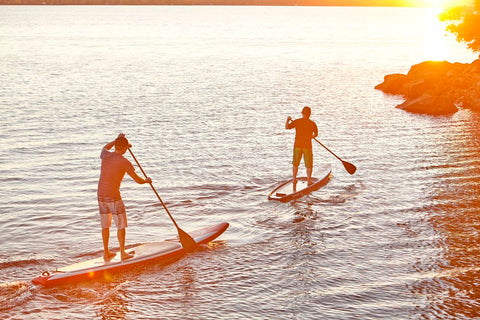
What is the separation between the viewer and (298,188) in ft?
68.1

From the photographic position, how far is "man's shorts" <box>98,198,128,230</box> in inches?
539

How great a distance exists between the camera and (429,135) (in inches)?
1246

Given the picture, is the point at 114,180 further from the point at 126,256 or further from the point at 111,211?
the point at 126,256

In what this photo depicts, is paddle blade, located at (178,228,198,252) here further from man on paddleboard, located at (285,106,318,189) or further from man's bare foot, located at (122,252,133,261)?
man on paddleboard, located at (285,106,318,189)

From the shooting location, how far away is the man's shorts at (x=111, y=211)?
13.7 m

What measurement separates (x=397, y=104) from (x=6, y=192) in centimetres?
2954

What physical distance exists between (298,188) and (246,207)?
2297 mm

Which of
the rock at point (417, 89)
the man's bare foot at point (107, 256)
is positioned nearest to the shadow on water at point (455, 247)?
the man's bare foot at point (107, 256)

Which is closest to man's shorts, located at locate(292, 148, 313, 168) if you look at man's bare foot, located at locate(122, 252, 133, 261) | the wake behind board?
the wake behind board

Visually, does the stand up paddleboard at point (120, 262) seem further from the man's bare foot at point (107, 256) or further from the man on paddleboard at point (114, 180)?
the man on paddleboard at point (114, 180)

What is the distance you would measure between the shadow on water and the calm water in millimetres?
50

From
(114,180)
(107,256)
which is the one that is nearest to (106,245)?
(107,256)

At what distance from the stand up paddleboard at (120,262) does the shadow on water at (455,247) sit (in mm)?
5643

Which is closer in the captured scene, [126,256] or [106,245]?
[106,245]
